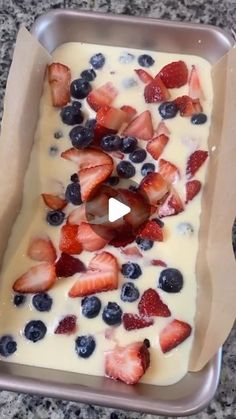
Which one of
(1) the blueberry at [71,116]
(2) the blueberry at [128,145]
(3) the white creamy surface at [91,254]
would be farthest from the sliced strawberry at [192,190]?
(1) the blueberry at [71,116]

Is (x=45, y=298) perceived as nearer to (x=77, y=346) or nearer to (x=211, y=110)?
(x=77, y=346)

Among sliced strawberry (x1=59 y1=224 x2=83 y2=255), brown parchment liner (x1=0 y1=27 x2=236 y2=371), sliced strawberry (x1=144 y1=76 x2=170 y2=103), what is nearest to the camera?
brown parchment liner (x1=0 y1=27 x2=236 y2=371)

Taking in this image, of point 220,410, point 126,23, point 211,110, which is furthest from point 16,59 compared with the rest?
point 220,410

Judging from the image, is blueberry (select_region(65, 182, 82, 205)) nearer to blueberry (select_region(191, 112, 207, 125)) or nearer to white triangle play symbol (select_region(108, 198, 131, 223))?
white triangle play symbol (select_region(108, 198, 131, 223))

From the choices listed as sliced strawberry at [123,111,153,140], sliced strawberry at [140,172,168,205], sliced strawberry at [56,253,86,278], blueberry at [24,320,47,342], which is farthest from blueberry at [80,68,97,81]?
blueberry at [24,320,47,342]

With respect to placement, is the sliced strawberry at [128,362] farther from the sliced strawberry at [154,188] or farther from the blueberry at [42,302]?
the sliced strawberry at [154,188]

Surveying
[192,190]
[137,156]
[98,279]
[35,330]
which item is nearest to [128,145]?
[137,156]
